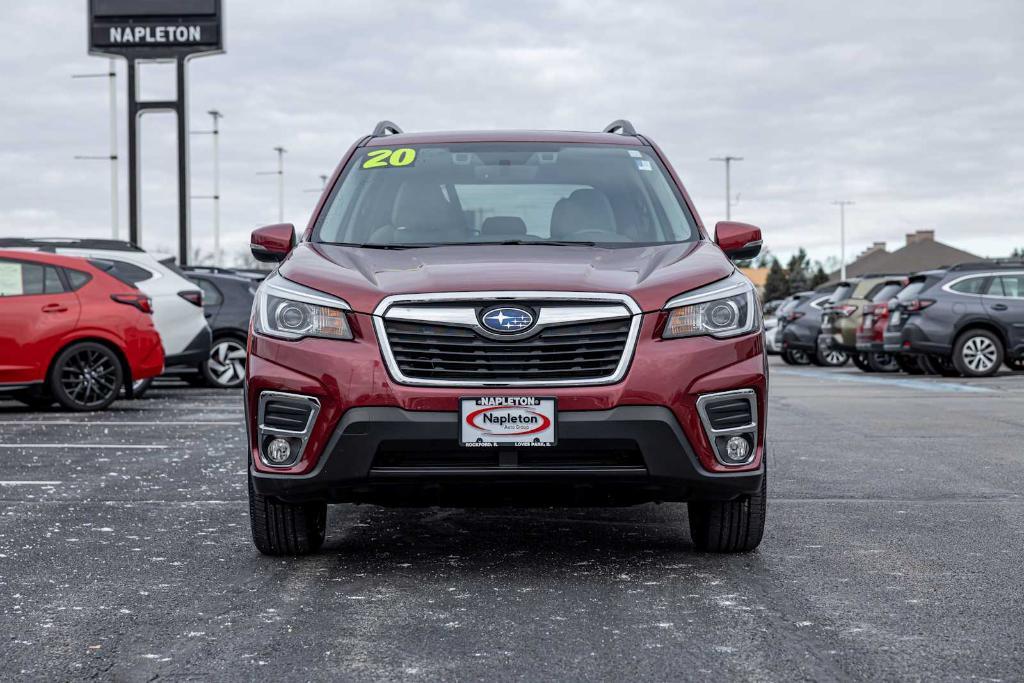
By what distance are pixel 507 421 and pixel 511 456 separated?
0.14 metres

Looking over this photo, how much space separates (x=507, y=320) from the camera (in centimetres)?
493

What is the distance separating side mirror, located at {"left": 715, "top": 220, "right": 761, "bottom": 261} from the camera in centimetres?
605

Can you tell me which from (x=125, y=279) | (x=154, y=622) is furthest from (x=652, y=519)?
(x=125, y=279)

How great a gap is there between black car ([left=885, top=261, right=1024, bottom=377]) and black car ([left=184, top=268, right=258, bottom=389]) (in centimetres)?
969

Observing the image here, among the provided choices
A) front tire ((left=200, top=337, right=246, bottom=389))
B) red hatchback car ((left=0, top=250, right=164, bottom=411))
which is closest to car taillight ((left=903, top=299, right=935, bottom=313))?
front tire ((left=200, top=337, right=246, bottom=389))

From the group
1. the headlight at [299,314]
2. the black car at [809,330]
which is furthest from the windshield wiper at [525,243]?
the black car at [809,330]

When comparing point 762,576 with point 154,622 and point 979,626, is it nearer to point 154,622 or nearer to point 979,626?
point 979,626

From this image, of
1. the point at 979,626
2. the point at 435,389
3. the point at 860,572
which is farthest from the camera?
the point at 860,572

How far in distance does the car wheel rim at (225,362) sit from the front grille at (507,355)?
1316 centimetres

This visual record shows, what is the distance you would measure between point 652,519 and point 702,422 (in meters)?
1.73

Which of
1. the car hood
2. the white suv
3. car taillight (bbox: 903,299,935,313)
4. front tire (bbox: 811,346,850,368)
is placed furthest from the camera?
front tire (bbox: 811,346,850,368)

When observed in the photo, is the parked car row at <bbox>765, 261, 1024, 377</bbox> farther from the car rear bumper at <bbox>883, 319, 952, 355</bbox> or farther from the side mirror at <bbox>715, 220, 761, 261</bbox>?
the side mirror at <bbox>715, 220, 761, 261</bbox>

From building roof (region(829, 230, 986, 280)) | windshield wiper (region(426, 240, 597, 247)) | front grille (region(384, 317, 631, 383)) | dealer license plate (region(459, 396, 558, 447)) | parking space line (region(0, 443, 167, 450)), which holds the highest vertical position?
building roof (region(829, 230, 986, 280))

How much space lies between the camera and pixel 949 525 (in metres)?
6.37
